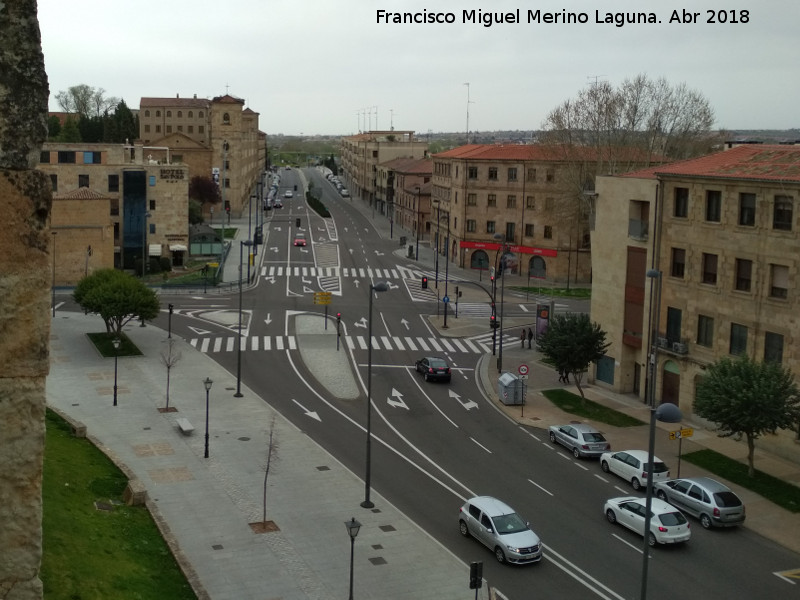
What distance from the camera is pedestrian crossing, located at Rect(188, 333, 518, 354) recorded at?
52062mm

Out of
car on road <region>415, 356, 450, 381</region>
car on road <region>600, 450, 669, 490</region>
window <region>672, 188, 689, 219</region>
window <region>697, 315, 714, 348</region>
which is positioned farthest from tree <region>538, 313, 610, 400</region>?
car on road <region>600, 450, 669, 490</region>

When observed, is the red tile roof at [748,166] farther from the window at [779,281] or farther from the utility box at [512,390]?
the utility box at [512,390]

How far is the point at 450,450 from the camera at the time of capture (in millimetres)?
34688

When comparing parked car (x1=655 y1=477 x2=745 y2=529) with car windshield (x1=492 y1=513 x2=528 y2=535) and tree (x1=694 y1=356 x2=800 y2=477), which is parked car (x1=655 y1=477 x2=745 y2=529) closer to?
tree (x1=694 y1=356 x2=800 y2=477)

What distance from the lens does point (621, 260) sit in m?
44.3

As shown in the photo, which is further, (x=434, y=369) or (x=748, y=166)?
(x=434, y=369)

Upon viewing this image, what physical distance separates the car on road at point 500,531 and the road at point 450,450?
34cm

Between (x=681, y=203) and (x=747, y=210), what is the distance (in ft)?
13.5

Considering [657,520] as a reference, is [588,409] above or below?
below

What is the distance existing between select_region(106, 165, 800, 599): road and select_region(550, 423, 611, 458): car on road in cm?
42

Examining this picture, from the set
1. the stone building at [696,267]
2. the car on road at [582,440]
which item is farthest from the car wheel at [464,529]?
the stone building at [696,267]

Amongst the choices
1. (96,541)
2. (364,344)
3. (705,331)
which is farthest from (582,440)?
(364,344)

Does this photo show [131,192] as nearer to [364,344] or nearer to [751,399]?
[364,344]

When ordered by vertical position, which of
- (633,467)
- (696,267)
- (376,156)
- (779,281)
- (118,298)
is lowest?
(633,467)
